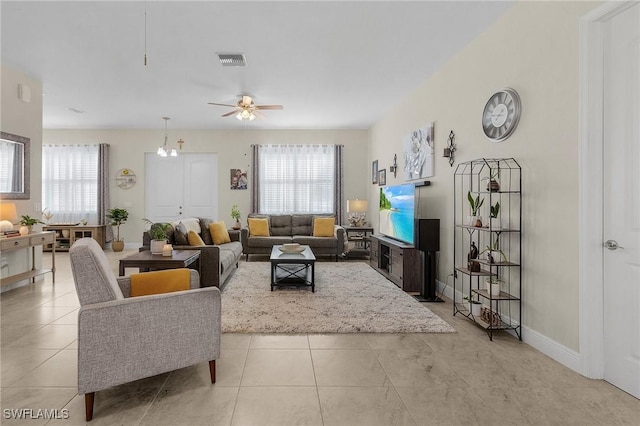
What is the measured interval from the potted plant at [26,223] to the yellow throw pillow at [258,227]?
10.7ft

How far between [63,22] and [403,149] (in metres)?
4.44

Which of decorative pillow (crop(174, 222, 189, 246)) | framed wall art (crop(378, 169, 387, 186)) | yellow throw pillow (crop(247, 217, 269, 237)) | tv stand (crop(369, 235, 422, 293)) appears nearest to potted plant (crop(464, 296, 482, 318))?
tv stand (crop(369, 235, 422, 293))

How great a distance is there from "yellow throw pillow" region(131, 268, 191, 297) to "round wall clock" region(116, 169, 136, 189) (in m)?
6.03

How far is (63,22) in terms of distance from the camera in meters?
3.05

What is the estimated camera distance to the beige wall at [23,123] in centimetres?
397

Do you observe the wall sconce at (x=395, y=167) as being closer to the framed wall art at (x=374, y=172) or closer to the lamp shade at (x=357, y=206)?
the framed wall art at (x=374, y=172)

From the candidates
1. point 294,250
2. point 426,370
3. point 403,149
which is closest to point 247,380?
point 426,370

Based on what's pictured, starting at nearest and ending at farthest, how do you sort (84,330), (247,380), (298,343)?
(84,330)
(247,380)
(298,343)

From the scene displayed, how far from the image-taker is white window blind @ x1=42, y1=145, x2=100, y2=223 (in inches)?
287

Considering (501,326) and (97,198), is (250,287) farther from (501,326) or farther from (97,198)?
(97,198)

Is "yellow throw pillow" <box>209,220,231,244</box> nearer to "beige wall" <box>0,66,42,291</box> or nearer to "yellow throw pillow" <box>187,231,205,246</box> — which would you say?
"yellow throw pillow" <box>187,231,205,246</box>

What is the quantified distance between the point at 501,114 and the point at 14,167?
5682 mm

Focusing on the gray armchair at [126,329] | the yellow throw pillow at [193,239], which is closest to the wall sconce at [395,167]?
the yellow throw pillow at [193,239]

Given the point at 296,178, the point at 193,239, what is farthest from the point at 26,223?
the point at 296,178
